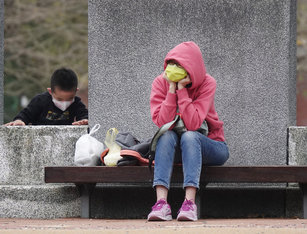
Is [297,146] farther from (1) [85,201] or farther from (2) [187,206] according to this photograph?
(1) [85,201]

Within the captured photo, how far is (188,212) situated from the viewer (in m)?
5.77

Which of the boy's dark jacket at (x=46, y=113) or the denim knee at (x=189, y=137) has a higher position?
the boy's dark jacket at (x=46, y=113)

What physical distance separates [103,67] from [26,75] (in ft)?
40.8

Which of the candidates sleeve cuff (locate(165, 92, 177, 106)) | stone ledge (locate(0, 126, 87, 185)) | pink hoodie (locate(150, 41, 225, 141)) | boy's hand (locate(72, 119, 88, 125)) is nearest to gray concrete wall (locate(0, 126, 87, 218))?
stone ledge (locate(0, 126, 87, 185))

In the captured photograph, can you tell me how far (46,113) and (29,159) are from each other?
1.73 feet

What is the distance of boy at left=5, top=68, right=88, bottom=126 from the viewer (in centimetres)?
732

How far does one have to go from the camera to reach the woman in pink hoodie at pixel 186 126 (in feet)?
19.3

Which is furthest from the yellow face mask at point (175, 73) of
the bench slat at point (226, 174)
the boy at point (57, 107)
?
the boy at point (57, 107)

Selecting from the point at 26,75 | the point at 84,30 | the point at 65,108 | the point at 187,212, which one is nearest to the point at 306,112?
the point at 84,30

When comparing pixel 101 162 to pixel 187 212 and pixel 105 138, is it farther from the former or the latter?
pixel 187 212

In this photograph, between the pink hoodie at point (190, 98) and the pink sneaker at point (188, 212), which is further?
the pink hoodie at point (190, 98)

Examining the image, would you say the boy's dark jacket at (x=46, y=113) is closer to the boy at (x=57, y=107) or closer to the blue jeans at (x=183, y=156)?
the boy at (x=57, y=107)

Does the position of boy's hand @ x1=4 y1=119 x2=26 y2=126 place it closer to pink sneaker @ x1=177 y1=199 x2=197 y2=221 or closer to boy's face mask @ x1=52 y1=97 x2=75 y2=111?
boy's face mask @ x1=52 y1=97 x2=75 y2=111

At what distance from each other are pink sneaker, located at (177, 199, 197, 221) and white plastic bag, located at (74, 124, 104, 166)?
3.75ft
